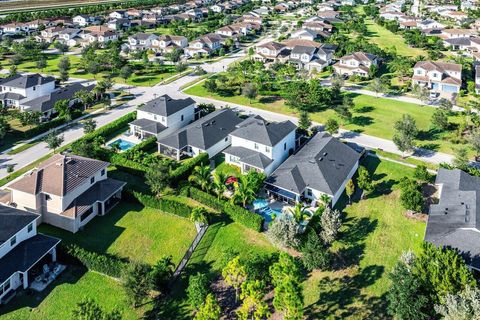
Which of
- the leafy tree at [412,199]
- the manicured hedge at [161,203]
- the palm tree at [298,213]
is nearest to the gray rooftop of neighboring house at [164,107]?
the manicured hedge at [161,203]

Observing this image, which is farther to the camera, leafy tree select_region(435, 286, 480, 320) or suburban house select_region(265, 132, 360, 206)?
suburban house select_region(265, 132, 360, 206)

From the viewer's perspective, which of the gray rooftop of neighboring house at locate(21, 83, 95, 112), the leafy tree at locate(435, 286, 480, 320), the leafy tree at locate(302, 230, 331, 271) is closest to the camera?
the leafy tree at locate(435, 286, 480, 320)

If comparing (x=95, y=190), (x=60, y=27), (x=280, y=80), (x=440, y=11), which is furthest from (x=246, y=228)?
(x=440, y=11)

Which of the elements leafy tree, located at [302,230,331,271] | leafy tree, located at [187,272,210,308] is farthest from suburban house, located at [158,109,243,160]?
leafy tree, located at [187,272,210,308]

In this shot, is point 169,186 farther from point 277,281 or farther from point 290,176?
point 277,281

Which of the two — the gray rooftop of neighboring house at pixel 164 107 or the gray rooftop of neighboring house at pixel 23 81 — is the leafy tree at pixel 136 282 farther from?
the gray rooftop of neighboring house at pixel 23 81

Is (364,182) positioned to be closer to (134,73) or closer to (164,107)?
(164,107)

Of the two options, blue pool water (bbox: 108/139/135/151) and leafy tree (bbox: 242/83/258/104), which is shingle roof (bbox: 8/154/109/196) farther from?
leafy tree (bbox: 242/83/258/104)
